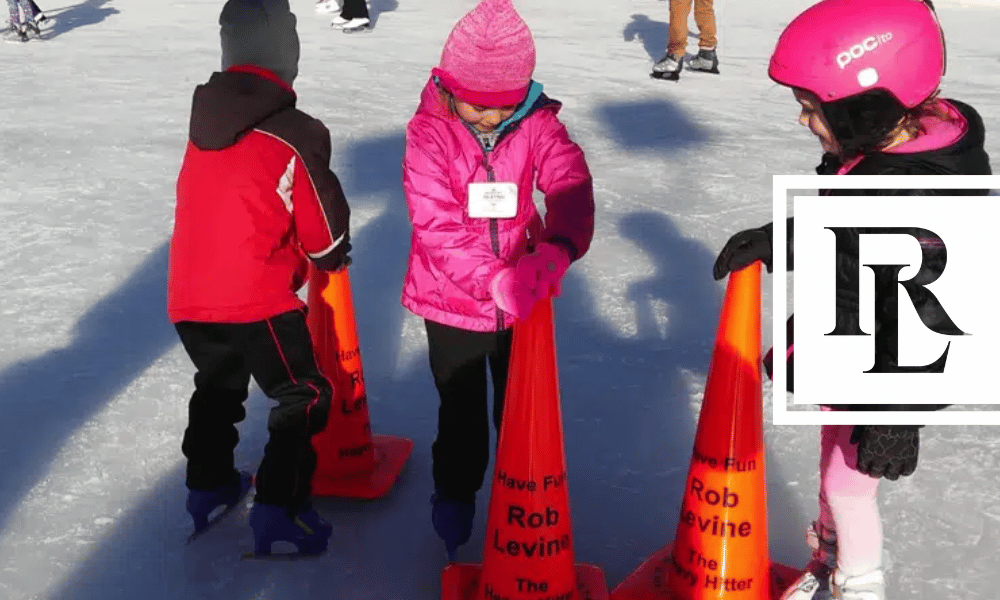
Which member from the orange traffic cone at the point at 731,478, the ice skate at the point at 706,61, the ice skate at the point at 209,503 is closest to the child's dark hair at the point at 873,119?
the orange traffic cone at the point at 731,478

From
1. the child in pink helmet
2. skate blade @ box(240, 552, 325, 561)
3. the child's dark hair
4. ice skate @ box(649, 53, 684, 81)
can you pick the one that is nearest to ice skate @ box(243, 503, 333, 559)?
skate blade @ box(240, 552, 325, 561)

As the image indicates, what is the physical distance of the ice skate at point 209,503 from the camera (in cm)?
287

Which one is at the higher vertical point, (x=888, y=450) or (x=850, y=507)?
(x=888, y=450)

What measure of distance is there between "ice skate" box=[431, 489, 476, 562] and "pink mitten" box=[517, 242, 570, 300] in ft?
2.37

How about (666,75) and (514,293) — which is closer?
(514,293)

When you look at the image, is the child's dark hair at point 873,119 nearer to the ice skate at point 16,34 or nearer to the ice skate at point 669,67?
the ice skate at point 669,67

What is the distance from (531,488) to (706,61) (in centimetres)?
694

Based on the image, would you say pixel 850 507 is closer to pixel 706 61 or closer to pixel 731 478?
pixel 731 478

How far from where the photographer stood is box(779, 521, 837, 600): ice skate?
8.55ft

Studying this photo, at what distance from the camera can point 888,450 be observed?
2268mm

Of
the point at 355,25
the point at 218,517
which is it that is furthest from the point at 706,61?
the point at 218,517

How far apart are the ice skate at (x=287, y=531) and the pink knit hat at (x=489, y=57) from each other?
1146 mm

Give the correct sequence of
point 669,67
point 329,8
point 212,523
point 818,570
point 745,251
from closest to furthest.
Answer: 1. point 745,251
2. point 818,570
3. point 212,523
4. point 669,67
5. point 329,8

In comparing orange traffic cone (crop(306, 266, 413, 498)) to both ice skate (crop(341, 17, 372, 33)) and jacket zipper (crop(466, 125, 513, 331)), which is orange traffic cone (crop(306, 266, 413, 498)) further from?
ice skate (crop(341, 17, 372, 33))
